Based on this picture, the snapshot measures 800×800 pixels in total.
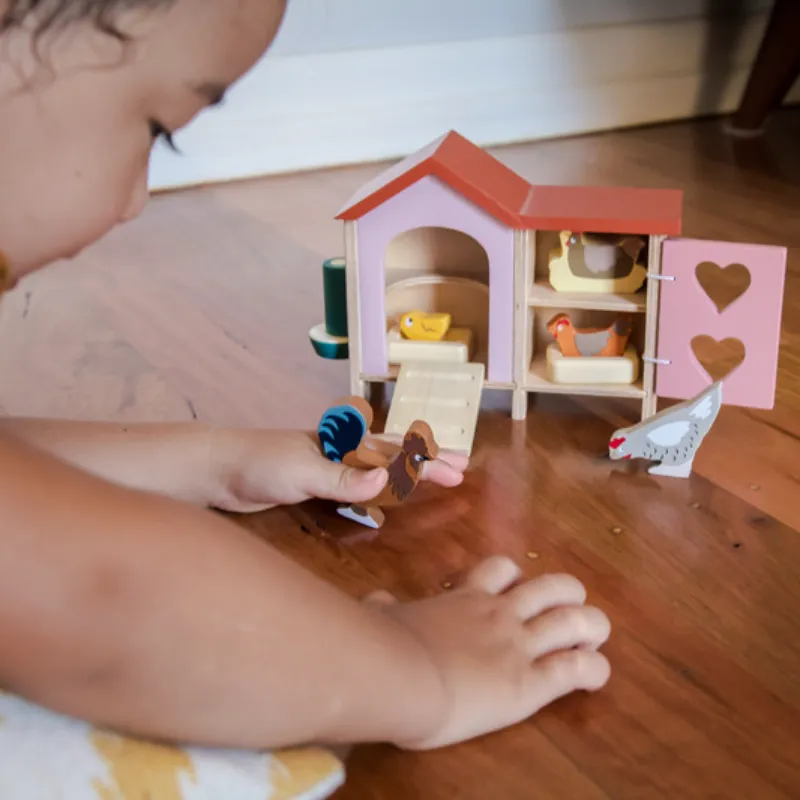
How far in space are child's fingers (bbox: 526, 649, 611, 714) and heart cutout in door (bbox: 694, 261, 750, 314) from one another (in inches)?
Answer: 26.5

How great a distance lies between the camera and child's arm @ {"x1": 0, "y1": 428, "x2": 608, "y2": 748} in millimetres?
446

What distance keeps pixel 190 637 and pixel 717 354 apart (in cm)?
76

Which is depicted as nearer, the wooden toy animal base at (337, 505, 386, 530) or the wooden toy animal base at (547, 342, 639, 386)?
the wooden toy animal base at (337, 505, 386, 530)

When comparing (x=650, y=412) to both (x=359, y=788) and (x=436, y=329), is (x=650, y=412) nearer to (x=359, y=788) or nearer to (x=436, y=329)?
(x=436, y=329)

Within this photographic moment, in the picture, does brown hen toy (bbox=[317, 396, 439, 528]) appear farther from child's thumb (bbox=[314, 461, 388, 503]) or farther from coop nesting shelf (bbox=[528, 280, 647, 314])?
coop nesting shelf (bbox=[528, 280, 647, 314])

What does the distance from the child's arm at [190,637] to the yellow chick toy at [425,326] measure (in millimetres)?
447

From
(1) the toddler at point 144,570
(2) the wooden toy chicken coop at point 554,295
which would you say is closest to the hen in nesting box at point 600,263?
(2) the wooden toy chicken coop at point 554,295

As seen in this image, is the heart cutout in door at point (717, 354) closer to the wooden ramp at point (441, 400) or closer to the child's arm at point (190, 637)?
the wooden ramp at point (441, 400)

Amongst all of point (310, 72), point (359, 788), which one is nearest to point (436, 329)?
point (359, 788)

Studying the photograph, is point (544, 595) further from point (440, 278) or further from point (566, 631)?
point (440, 278)

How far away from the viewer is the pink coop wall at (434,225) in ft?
2.99

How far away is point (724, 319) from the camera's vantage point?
2.90 feet

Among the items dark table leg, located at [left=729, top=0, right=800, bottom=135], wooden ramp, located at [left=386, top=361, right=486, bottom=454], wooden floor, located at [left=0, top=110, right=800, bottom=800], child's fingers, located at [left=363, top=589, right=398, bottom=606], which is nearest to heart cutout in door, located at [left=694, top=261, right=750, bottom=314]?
wooden floor, located at [left=0, top=110, right=800, bottom=800]

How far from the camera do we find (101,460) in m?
0.75
